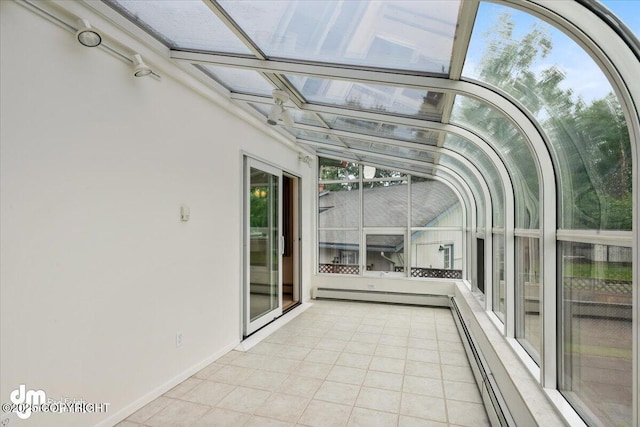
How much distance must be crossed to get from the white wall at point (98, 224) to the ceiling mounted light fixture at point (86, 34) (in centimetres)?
16

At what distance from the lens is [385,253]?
6125mm

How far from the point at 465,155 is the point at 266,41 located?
2.60m

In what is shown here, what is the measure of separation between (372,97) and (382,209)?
3.47 m

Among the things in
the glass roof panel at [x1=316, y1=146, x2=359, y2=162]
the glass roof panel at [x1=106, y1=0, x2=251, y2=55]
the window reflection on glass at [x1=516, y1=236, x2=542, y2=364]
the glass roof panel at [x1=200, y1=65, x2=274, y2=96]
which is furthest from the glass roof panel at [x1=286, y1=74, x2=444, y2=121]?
the glass roof panel at [x1=316, y1=146, x2=359, y2=162]

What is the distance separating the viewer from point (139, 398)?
7.97ft

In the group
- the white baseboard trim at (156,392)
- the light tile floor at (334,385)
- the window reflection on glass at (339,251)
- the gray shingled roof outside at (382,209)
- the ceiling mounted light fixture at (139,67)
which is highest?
the ceiling mounted light fixture at (139,67)

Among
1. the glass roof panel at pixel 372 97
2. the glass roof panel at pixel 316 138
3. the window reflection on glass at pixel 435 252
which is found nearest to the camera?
the glass roof panel at pixel 372 97

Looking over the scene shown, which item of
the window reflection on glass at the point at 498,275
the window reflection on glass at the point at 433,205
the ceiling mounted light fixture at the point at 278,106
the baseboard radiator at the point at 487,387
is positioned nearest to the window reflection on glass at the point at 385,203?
the window reflection on glass at the point at 433,205

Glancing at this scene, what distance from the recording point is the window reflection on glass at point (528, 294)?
7.48 ft

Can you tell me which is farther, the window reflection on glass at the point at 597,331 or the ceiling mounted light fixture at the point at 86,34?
the ceiling mounted light fixture at the point at 86,34

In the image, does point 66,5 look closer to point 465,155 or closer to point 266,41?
point 266,41

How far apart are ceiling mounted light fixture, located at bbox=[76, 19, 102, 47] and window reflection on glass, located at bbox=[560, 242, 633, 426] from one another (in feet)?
9.13

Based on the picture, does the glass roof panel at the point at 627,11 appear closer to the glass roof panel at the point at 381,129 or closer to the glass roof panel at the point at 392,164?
the glass roof panel at the point at 381,129

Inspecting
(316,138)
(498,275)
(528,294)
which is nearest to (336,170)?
(316,138)
